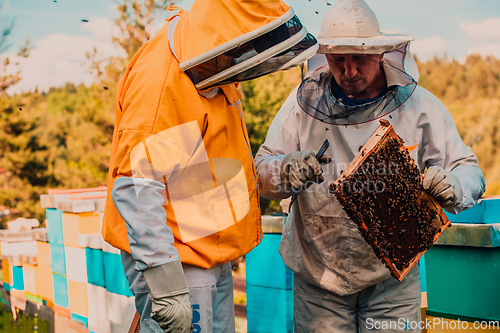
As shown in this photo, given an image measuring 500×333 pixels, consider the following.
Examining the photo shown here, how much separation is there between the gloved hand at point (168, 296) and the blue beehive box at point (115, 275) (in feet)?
9.80

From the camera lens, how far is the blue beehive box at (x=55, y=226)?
5449 millimetres

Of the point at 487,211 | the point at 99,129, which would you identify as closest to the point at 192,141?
the point at 487,211

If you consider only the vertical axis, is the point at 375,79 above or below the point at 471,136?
above

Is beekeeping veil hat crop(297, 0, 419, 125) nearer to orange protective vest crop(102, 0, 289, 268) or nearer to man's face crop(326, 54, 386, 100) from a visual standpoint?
man's face crop(326, 54, 386, 100)

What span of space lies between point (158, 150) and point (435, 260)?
2.54 m

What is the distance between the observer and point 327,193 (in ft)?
7.87

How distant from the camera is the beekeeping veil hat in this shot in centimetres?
226

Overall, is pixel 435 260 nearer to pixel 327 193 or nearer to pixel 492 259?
→ pixel 492 259

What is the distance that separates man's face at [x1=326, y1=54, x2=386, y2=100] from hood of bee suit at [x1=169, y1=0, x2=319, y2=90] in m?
0.54

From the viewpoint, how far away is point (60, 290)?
220 inches

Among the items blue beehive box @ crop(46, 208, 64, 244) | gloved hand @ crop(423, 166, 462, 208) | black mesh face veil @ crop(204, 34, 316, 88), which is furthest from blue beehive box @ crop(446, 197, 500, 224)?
blue beehive box @ crop(46, 208, 64, 244)

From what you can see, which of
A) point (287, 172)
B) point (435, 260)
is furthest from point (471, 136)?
point (287, 172)

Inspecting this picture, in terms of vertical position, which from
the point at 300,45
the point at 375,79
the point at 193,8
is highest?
the point at 193,8

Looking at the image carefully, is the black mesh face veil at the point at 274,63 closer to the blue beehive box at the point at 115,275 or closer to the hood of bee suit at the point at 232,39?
the hood of bee suit at the point at 232,39
